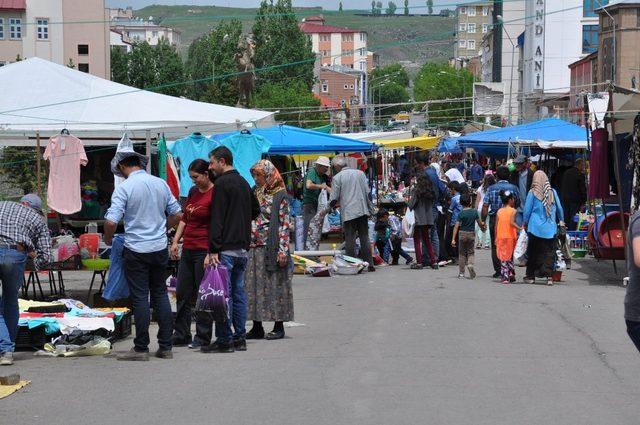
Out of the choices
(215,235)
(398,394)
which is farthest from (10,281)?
(398,394)

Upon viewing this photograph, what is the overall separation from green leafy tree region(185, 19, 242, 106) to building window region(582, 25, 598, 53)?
30604mm

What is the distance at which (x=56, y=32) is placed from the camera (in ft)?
303

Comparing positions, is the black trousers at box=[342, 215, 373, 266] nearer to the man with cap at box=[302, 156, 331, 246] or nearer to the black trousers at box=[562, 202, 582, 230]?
the man with cap at box=[302, 156, 331, 246]

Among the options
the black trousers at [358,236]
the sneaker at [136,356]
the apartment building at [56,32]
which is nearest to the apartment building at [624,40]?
the apartment building at [56,32]

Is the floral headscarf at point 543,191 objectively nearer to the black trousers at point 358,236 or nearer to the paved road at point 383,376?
the black trousers at point 358,236

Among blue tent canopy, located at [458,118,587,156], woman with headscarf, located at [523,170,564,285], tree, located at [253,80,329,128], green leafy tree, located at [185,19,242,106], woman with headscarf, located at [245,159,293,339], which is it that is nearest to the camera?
woman with headscarf, located at [245,159,293,339]

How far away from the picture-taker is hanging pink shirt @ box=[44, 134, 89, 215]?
14383 mm

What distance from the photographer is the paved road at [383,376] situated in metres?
7.62

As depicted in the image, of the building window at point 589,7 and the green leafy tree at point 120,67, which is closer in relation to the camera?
the building window at point 589,7

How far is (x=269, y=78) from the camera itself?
112688mm

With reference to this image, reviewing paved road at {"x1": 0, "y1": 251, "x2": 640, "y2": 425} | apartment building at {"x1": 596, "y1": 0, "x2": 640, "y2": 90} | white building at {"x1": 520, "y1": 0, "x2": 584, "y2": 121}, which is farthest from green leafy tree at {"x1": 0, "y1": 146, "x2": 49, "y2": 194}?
white building at {"x1": 520, "y1": 0, "x2": 584, "y2": 121}

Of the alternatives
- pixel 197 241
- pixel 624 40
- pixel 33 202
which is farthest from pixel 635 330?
pixel 624 40

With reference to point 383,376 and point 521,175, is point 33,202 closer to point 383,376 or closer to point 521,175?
point 383,376

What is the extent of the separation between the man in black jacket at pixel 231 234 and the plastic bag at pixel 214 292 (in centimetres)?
10
